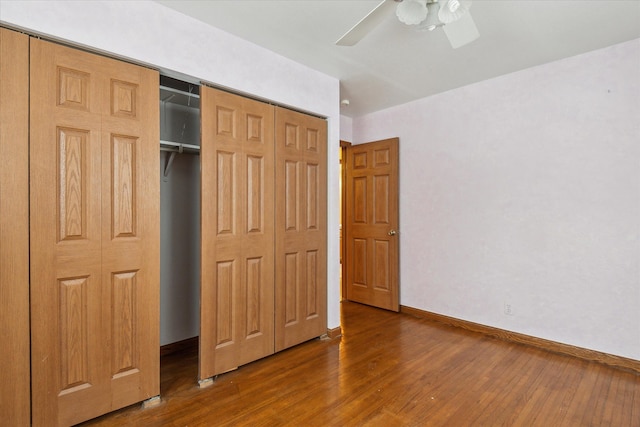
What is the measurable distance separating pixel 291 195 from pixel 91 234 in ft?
4.92

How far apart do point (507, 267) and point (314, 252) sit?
194 centimetres

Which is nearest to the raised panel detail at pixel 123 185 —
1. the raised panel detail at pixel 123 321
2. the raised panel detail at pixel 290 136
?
the raised panel detail at pixel 123 321

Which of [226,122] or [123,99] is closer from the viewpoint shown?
Result: [123,99]

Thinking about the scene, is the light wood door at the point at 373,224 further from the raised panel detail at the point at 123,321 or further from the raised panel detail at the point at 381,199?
the raised panel detail at the point at 123,321

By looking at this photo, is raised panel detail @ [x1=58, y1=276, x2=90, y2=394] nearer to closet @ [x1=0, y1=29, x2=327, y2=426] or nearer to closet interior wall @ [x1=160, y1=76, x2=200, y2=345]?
closet @ [x1=0, y1=29, x2=327, y2=426]

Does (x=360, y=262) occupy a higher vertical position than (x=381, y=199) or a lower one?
lower

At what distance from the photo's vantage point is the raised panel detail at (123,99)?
190cm

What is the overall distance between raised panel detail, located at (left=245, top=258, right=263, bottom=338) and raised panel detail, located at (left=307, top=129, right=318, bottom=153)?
1158 millimetres

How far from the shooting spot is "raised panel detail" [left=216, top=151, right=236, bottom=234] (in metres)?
2.36

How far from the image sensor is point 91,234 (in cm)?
183

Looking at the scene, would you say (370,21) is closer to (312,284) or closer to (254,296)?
(254,296)

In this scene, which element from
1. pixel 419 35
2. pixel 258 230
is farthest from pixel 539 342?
pixel 419 35

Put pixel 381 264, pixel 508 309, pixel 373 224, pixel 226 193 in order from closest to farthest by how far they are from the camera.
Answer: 1. pixel 226 193
2. pixel 508 309
3. pixel 381 264
4. pixel 373 224

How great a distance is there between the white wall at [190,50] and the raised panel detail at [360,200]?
3.79 ft
